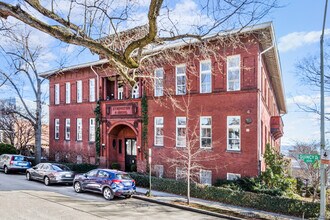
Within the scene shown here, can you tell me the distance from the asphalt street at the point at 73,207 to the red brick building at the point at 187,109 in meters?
3.75

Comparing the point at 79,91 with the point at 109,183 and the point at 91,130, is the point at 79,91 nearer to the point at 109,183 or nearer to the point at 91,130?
the point at 91,130

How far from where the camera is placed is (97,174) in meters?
15.9

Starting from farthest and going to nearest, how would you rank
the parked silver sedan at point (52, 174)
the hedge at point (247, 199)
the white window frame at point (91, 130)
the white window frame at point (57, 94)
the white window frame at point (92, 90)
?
the white window frame at point (57, 94), the white window frame at point (92, 90), the white window frame at point (91, 130), the parked silver sedan at point (52, 174), the hedge at point (247, 199)

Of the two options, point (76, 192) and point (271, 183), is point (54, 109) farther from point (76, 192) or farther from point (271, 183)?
point (271, 183)

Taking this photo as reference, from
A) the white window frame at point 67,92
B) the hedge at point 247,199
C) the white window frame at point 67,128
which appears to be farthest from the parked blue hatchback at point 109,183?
the white window frame at point 67,92

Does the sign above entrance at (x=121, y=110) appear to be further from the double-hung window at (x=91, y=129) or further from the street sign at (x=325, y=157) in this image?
the street sign at (x=325, y=157)

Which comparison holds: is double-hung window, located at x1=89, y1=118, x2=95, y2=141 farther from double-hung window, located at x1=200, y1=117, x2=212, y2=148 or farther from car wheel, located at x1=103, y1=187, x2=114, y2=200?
car wheel, located at x1=103, y1=187, x2=114, y2=200

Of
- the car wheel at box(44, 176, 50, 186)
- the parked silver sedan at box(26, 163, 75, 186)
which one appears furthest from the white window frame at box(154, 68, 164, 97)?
the car wheel at box(44, 176, 50, 186)

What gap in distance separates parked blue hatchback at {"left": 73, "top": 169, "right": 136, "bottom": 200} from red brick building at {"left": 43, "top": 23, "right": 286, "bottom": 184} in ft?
12.0

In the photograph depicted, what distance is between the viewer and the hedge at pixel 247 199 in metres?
12.6

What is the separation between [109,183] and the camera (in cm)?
1489

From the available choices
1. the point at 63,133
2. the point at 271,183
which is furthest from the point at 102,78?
the point at 271,183

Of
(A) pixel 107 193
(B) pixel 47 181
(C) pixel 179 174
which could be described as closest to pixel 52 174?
(B) pixel 47 181

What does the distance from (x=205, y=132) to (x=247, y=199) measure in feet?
20.0
